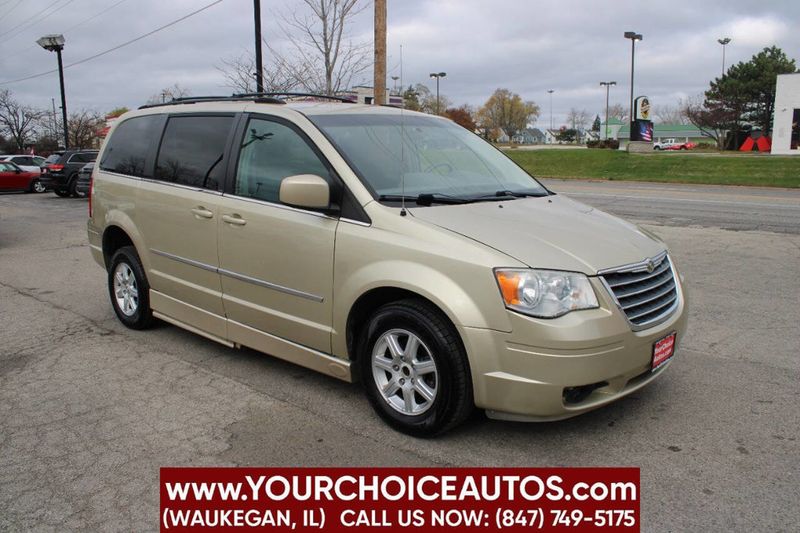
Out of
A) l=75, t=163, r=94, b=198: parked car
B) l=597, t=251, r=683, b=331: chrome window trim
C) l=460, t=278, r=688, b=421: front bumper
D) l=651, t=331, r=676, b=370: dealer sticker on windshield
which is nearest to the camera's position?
l=460, t=278, r=688, b=421: front bumper

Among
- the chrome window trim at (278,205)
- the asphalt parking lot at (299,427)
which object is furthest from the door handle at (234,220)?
the asphalt parking lot at (299,427)

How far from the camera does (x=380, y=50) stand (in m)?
15.1

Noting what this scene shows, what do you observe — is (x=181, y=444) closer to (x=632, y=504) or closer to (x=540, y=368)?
(x=540, y=368)

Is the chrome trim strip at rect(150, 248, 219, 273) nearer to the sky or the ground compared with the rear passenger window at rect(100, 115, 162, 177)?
nearer to the ground

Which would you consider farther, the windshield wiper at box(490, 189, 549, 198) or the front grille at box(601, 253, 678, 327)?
the windshield wiper at box(490, 189, 549, 198)

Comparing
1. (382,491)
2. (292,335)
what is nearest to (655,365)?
(382,491)

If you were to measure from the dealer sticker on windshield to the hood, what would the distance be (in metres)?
0.47

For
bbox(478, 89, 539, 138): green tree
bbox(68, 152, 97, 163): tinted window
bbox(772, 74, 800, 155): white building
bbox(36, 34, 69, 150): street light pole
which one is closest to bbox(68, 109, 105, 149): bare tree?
bbox(36, 34, 69, 150): street light pole

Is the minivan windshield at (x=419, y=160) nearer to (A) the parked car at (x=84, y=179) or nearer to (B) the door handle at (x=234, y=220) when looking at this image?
(B) the door handle at (x=234, y=220)

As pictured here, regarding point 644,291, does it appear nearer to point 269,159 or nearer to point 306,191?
point 306,191

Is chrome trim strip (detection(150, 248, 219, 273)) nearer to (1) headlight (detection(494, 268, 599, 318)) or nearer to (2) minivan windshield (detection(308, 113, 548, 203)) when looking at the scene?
(2) minivan windshield (detection(308, 113, 548, 203))

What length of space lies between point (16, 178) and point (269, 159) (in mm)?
26882

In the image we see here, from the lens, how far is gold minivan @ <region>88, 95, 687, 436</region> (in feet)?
11.2

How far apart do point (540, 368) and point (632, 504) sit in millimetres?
725
